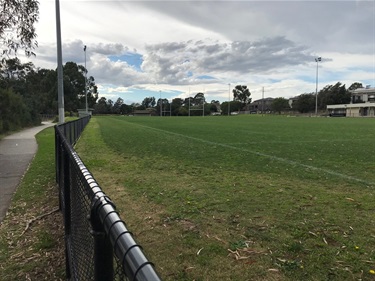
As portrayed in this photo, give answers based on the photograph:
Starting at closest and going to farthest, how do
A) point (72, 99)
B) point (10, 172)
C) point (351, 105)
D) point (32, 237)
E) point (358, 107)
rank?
point (32, 237) → point (10, 172) → point (358, 107) → point (351, 105) → point (72, 99)

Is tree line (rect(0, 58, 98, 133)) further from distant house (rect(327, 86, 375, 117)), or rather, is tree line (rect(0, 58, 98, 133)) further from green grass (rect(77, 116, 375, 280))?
distant house (rect(327, 86, 375, 117))

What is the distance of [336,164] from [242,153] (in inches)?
137

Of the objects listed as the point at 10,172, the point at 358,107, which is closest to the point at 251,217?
the point at 10,172

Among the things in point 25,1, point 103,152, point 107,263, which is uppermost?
point 25,1

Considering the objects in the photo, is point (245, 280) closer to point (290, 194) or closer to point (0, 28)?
point (290, 194)

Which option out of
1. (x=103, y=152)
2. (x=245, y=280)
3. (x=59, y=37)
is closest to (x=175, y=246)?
(x=245, y=280)

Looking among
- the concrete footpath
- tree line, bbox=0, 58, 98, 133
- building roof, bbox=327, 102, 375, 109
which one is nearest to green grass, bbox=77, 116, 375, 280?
the concrete footpath

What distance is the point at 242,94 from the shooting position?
171 meters

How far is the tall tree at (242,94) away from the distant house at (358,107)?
6327cm

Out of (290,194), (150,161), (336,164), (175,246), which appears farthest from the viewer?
(150,161)

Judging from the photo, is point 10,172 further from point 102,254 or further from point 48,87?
point 48,87

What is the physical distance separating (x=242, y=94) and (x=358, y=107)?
78650mm

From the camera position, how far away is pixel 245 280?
3.24 metres

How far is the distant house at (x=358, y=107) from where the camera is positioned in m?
93.4
